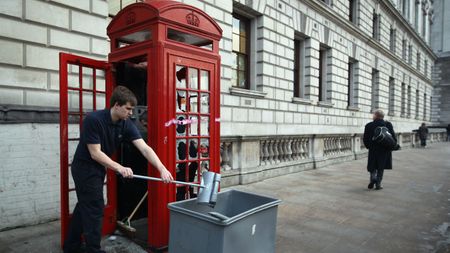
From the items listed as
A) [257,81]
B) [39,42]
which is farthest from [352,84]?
[39,42]

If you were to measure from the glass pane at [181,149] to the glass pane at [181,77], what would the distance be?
0.62 metres

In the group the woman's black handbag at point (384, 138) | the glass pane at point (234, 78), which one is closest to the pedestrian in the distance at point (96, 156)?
the woman's black handbag at point (384, 138)

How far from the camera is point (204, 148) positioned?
3803mm

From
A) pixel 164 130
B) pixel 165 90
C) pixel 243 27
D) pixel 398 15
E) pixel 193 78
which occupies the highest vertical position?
pixel 398 15

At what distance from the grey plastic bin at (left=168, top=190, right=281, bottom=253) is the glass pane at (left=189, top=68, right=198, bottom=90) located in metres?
1.36

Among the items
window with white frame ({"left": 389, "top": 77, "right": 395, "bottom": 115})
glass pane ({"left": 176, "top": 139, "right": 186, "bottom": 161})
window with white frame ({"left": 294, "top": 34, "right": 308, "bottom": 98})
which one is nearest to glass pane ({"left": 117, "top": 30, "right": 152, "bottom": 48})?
glass pane ({"left": 176, "top": 139, "right": 186, "bottom": 161})

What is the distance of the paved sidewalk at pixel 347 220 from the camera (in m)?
4.00

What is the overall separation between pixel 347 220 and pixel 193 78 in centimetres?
348

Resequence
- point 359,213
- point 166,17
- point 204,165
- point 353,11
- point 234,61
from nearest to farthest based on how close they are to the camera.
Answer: point 166,17, point 204,165, point 359,213, point 234,61, point 353,11

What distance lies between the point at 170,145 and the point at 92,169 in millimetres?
799

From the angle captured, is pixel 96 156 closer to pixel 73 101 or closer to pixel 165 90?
pixel 165 90

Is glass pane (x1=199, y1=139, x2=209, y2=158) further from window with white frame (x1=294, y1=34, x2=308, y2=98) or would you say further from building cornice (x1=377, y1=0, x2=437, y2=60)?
building cornice (x1=377, y1=0, x2=437, y2=60)

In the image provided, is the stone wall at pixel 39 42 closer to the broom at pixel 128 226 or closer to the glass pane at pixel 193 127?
the broom at pixel 128 226

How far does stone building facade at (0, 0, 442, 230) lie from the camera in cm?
448
